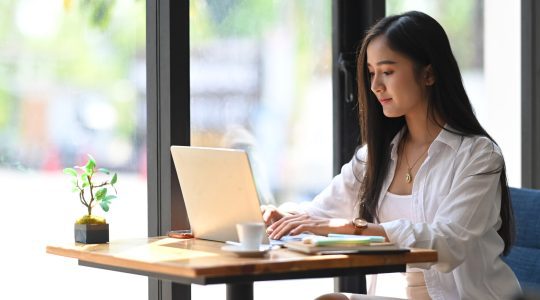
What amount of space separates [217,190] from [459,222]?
625mm

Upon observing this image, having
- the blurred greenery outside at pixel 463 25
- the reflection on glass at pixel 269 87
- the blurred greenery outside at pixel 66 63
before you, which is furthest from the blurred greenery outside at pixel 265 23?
the blurred greenery outside at pixel 463 25

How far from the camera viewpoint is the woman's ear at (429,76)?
9.14ft

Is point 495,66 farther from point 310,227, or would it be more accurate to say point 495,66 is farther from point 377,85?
point 310,227

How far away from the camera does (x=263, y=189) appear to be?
357 cm

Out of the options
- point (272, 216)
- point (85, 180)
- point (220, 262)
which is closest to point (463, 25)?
point (272, 216)

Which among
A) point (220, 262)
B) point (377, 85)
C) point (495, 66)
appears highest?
point (495, 66)

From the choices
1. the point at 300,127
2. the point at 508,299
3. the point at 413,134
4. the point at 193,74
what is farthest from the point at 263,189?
the point at 508,299

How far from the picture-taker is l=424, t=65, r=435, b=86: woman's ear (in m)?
2.79

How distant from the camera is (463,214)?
2.51 m

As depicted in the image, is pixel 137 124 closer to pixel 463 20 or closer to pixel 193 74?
pixel 193 74

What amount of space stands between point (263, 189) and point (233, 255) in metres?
1.37

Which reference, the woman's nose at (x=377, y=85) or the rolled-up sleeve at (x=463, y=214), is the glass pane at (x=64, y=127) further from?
the rolled-up sleeve at (x=463, y=214)

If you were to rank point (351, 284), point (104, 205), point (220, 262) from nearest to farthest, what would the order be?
point (220, 262), point (104, 205), point (351, 284)

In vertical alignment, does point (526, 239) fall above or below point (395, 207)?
below
